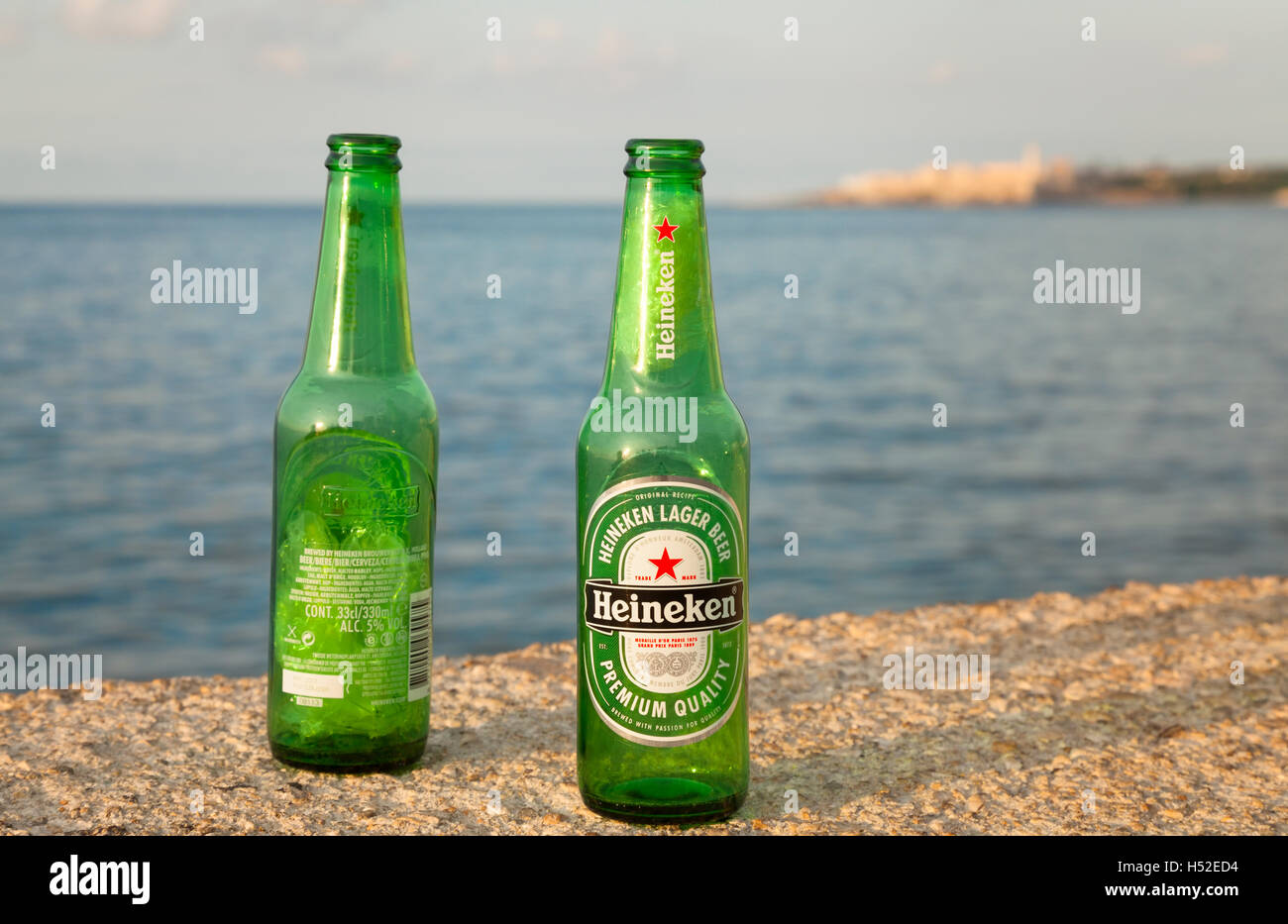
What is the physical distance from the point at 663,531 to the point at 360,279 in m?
0.91

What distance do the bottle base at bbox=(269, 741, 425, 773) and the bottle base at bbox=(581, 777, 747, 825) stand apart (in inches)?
21.4

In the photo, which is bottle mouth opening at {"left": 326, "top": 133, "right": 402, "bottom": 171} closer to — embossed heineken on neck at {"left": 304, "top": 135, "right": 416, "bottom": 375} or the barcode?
embossed heineken on neck at {"left": 304, "top": 135, "right": 416, "bottom": 375}

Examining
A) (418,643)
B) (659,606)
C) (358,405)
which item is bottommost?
(418,643)

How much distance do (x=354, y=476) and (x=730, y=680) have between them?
2.99 ft

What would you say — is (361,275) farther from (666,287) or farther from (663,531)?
(663,531)

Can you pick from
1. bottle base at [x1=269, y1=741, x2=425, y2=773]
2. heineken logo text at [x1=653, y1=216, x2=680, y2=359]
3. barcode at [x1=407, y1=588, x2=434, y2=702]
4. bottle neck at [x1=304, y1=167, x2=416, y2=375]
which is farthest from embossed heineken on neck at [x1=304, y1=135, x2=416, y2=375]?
bottle base at [x1=269, y1=741, x2=425, y2=773]

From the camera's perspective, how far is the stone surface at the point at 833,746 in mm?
2910

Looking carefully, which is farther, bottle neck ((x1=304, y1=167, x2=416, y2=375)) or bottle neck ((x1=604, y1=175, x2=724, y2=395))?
bottle neck ((x1=304, y1=167, x2=416, y2=375))

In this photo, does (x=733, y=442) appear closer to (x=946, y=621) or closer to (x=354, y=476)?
(x=354, y=476)

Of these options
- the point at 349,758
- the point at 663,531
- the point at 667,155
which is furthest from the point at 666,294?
the point at 349,758

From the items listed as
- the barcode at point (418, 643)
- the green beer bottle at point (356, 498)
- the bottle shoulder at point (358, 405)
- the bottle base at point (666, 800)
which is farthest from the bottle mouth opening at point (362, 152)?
the bottle base at point (666, 800)

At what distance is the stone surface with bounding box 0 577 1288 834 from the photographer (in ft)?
9.55

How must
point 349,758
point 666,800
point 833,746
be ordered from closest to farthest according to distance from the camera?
1. point 666,800
2. point 349,758
3. point 833,746

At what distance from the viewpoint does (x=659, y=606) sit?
2680 millimetres
